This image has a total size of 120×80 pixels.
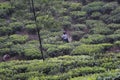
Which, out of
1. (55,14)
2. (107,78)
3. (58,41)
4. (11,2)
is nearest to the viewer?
(107,78)

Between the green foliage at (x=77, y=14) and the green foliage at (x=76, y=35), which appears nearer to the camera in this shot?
the green foliage at (x=76, y=35)

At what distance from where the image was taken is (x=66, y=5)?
85.0ft

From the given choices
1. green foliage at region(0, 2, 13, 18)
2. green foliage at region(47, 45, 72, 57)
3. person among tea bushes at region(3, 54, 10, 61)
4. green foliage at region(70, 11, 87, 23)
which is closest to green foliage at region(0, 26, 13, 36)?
green foliage at region(0, 2, 13, 18)

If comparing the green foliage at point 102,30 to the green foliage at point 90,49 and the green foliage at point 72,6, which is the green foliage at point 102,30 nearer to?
the green foliage at point 90,49

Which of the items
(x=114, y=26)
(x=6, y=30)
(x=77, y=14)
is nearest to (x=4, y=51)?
(x=6, y=30)

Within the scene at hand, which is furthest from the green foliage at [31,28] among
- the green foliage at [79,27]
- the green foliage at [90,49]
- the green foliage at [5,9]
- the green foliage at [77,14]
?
the green foliage at [90,49]

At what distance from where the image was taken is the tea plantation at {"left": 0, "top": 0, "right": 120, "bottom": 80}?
582 inches

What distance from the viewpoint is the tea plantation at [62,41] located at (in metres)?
14.8

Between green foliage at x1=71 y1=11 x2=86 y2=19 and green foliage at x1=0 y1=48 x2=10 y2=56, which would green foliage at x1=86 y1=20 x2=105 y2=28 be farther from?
green foliage at x1=0 y1=48 x2=10 y2=56

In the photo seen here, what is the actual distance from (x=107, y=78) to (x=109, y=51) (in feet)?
23.3

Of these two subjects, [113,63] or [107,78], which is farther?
[113,63]

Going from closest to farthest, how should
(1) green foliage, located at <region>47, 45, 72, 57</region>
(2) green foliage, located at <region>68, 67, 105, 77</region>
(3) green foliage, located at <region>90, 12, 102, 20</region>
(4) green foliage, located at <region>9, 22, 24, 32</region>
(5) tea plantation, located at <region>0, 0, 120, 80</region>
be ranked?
(2) green foliage, located at <region>68, 67, 105, 77</region> → (5) tea plantation, located at <region>0, 0, 120, 80</region> → (1) green foliage, located at <region>47, 45, 72, 57</region> → (4) green foliage, located at <region>9, 22, 24, 32</region> → (3) green foliage, located at <region>90, 12, 102, 20</region>

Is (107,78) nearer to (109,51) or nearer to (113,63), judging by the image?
(113,63)

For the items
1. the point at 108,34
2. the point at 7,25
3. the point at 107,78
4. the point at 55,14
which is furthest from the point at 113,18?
the point at 107,78
